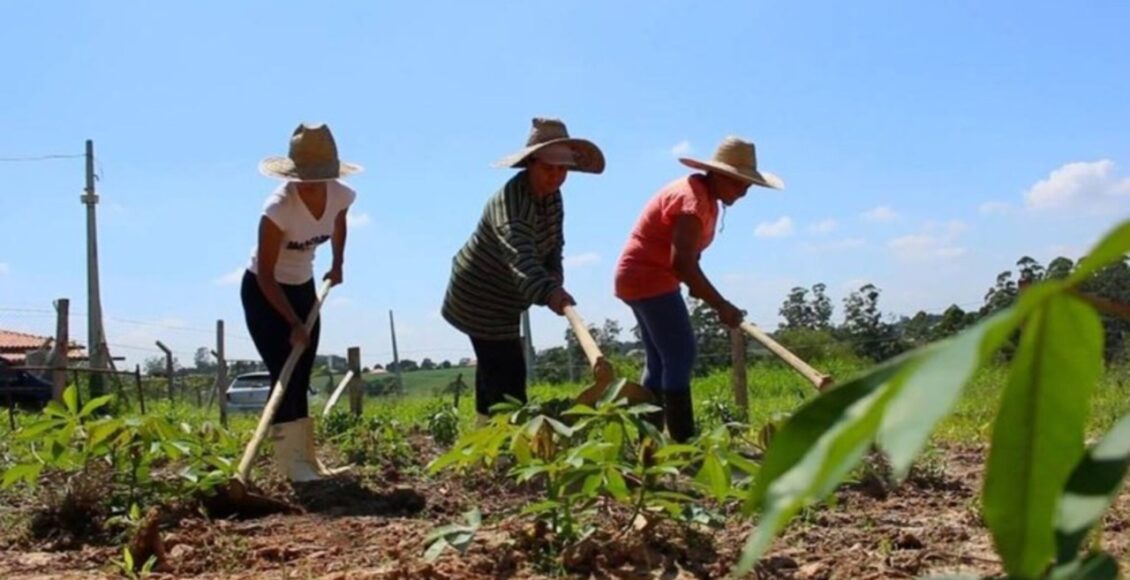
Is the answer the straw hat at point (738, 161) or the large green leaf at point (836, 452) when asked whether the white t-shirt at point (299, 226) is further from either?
the large green leaf at point (836, 452)

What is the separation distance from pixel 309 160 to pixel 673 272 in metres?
1.40

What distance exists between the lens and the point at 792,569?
8.20ft

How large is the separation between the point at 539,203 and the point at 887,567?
236 centimetres

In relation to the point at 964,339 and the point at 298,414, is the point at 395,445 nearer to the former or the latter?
the point at 298,414

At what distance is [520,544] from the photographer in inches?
98.9

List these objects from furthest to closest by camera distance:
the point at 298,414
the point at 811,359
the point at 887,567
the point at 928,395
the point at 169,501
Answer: the point at 811,359, the point at 298,414, the point at 169,501, the point at 887,567, the point at 928,395

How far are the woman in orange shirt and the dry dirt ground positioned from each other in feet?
3.12

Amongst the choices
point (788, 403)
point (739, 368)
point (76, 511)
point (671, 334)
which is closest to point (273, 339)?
point (76, 511)

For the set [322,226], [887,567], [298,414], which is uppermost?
[322,226]

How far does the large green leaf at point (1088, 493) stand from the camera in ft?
1.42

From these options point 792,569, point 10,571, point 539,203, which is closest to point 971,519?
point 792,569

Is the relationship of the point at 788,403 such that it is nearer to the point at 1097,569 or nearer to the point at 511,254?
the point at 511,254

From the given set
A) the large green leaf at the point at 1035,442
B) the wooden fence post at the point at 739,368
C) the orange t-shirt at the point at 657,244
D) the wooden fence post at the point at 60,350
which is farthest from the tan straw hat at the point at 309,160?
the wooden fence post at the point at 60,350

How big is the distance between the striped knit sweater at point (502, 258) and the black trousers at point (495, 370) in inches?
A: 1.6
